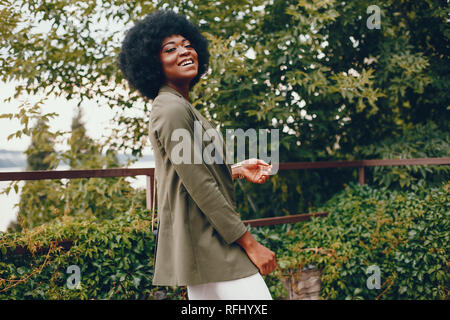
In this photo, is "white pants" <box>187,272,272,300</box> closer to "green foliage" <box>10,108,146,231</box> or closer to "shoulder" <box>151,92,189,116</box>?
"shoulder" <box>151,92,189,116</box>

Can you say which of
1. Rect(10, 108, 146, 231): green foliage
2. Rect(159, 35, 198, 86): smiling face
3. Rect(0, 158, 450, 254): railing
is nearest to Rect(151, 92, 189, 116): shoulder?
Rect(159, 35, 198, 86): smiling face

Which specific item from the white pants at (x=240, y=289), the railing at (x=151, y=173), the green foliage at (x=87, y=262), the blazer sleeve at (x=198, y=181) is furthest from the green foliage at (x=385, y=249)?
the blazer sleeve at (x=198, y=181)

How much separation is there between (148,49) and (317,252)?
7.96ft

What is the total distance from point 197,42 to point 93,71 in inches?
95.6

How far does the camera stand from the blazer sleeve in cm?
125

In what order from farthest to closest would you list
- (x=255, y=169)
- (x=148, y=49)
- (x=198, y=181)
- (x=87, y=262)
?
1. (x=87, y=262)
2. (x=255, y=169)
3. (x=148, y=49)
4. (x=198, y=181)

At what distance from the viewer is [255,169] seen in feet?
5.66

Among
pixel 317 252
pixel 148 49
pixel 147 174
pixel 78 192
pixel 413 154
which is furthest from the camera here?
pixel 413 154

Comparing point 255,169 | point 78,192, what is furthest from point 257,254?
point 78,192

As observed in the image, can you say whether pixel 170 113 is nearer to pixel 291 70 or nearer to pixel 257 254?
pixel 257 254

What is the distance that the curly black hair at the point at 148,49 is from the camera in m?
1.57

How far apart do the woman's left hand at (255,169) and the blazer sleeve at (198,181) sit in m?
0.43

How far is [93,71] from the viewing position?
3.98 m

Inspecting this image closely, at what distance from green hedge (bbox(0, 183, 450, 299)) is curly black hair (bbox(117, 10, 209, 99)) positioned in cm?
139
